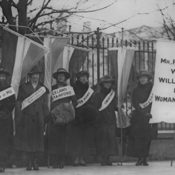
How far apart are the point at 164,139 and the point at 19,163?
374 centimetres

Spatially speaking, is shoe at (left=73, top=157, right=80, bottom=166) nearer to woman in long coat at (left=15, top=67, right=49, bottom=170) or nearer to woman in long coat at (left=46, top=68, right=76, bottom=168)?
woman in long coat at (left=46, top=68, right=76, bottom=168)

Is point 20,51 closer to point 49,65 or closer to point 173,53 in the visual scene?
point 49,65

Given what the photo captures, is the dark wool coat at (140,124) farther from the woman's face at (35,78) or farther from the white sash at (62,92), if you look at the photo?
the woman's face at (35,78)

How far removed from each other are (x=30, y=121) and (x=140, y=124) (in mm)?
2268

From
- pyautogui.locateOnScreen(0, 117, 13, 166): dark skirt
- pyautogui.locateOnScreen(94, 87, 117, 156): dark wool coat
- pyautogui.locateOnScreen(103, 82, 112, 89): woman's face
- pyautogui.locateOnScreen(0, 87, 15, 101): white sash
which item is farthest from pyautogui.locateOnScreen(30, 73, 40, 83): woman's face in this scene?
pyautogui.locateOnScreen(103, 82, 112, 89): woman's face

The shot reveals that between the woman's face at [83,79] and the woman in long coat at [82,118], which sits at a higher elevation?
the woman's face at [83,79]

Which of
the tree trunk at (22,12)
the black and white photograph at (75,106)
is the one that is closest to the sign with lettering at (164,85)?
the black and white photograph at (75,106)

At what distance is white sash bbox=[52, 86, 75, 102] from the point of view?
423 inches

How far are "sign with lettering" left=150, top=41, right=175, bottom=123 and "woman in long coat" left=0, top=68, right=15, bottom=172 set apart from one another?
271 centimetres

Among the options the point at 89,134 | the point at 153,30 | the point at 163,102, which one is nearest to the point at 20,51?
the point at 89,134

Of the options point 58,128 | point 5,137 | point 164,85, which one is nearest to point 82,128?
point 58,128

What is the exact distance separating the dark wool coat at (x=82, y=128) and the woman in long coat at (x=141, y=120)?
2.77 feet

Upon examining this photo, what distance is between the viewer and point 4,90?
1017cm

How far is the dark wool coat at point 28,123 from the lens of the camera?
34.4 ft
